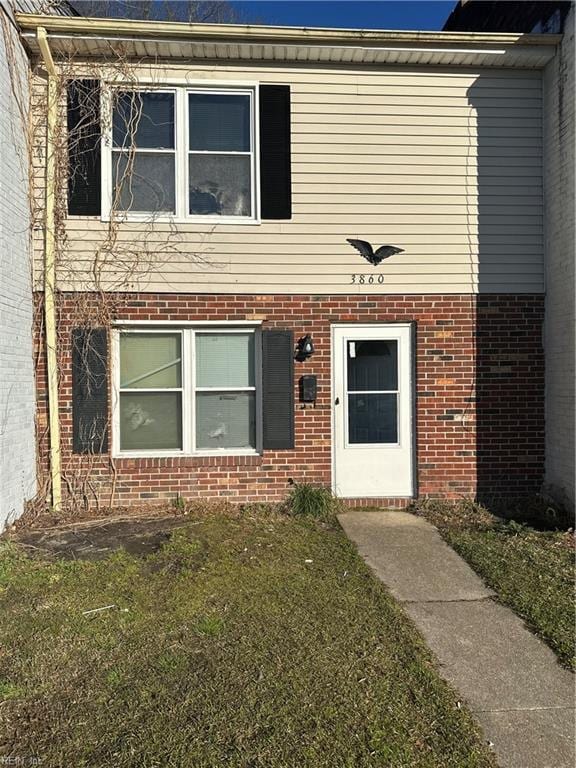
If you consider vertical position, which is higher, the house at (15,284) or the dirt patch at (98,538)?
the house at (15,284)

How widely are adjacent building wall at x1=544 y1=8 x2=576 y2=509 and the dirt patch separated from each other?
4.16 metres

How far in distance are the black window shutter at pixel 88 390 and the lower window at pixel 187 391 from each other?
0.68 feet

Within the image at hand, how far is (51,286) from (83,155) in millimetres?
1489

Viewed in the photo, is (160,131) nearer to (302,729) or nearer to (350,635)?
(350,635)

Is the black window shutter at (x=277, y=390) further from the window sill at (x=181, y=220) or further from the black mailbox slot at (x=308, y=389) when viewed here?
the window sill at (x=181, y=220)

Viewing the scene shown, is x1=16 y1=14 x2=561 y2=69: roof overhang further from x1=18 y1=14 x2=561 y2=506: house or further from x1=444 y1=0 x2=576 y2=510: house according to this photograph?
x1=444 y1=0 x2=576 y2=510: house

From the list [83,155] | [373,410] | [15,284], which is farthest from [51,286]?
[373,410]

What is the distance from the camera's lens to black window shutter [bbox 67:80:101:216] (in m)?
5.95

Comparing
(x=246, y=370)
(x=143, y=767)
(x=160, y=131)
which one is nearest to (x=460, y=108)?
(x=160, y=131)

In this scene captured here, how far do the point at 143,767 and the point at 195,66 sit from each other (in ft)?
21.0

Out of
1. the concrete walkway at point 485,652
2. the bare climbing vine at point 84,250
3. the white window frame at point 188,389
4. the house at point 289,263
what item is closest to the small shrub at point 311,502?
the house at point 289,263

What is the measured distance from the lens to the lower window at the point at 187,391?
A: 6.16 metres

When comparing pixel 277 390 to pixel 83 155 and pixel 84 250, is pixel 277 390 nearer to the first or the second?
pixel 84 250

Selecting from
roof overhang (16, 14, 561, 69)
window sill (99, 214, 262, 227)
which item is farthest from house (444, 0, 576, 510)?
window sill (99, 214, 262, 227)
